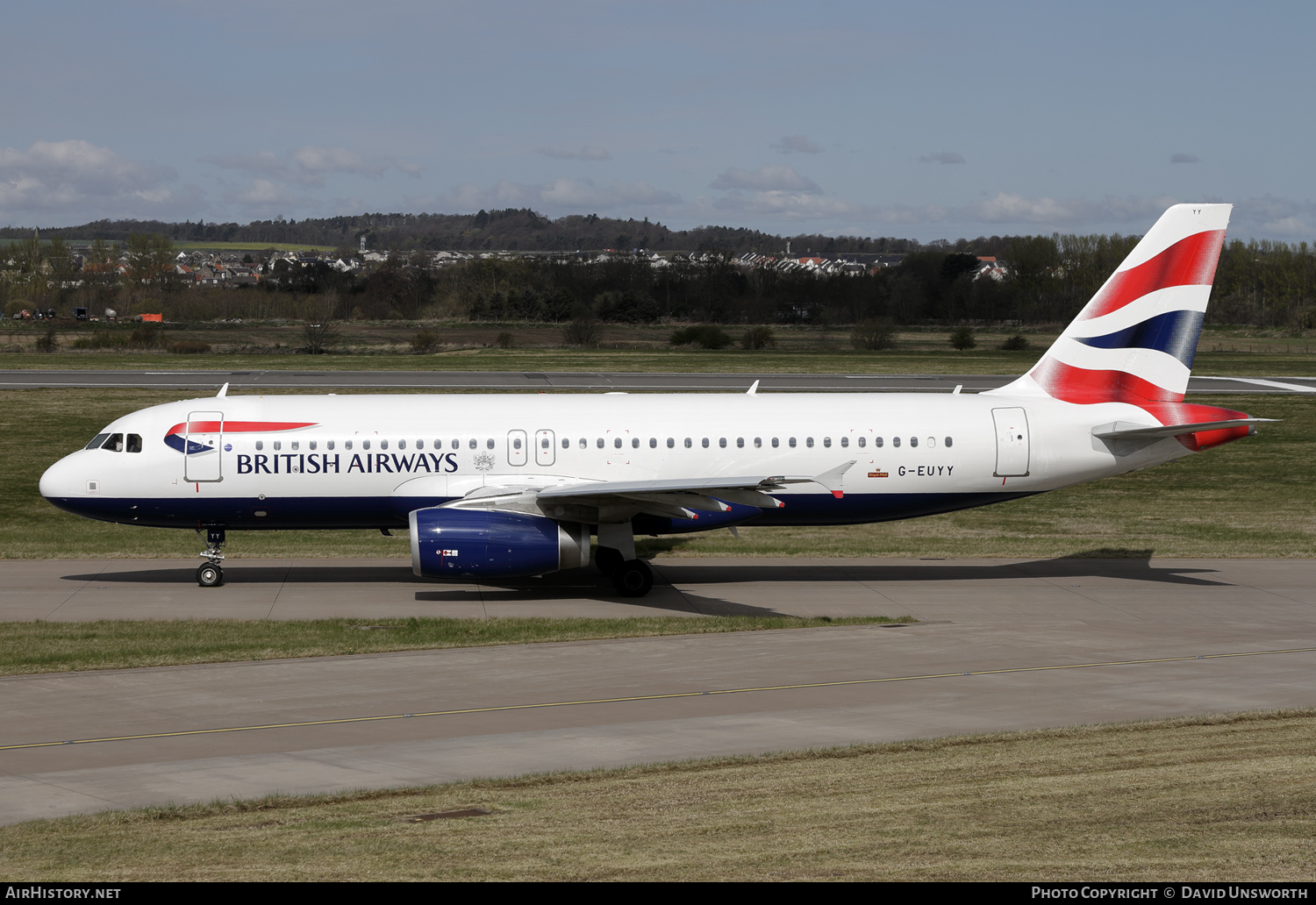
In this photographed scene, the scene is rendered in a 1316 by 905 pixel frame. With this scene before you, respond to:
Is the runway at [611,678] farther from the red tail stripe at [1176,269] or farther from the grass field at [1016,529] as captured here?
the red tail stripe at [1176,269]

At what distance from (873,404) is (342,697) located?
1358cm

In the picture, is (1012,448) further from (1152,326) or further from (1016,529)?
(1016,529)

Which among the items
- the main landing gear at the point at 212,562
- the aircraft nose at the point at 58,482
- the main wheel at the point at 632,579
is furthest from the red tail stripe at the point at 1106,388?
the aircraft nose at the point at 58,482

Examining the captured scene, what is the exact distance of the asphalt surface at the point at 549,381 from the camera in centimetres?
6025

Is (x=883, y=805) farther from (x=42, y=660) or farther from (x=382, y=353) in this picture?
(x=382, y=353)

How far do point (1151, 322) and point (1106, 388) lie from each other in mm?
1695

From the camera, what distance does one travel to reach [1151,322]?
88.1 ft

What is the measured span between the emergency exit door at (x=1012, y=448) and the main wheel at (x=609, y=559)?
8.00 m

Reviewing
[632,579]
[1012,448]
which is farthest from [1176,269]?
[632,579]

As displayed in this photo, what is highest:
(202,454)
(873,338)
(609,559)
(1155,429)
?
(873,338)

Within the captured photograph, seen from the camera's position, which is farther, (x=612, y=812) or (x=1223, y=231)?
(x=1223, y=231)

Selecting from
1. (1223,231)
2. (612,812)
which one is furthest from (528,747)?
(1223,231)

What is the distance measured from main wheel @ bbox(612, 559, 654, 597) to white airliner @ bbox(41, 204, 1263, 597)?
0.04 m

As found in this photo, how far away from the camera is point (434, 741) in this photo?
1516 centimetres
